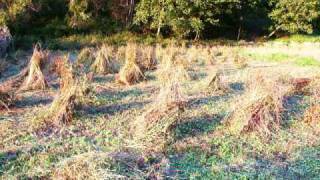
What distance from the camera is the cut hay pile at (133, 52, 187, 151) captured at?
4.79 m

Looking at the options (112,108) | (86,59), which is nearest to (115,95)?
(112,108)

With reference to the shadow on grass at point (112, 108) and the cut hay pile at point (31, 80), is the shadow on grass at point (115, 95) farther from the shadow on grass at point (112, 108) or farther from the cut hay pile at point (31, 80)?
the cut hay pile at point (31, 80)

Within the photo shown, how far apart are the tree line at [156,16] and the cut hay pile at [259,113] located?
12.2 metres

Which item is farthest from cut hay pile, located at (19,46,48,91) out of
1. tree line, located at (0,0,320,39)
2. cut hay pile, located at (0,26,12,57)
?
tree line, located at (0,0,320,39)

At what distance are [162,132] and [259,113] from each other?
3.98 ft

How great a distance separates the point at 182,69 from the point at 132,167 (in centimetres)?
432

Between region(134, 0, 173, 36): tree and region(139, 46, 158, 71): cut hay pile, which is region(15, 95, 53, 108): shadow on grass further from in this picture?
region(134, 0, 173, 36): tree

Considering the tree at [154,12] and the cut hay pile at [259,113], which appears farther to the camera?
the tree at [154,12]

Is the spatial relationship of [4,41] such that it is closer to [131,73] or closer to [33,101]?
[131,73]

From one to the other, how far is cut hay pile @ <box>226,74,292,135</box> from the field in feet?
0.04

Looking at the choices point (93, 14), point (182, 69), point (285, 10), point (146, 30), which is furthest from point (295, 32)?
point (182, 69)

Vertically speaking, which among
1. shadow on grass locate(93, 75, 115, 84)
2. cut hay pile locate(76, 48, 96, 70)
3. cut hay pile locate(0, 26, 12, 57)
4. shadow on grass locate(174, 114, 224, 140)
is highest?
cut hay pile locate(0, 26, 12, 57)

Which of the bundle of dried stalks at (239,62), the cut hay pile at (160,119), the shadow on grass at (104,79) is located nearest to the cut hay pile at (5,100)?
the cut hay pile at (160,119)

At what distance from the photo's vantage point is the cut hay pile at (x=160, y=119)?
4.79 m
